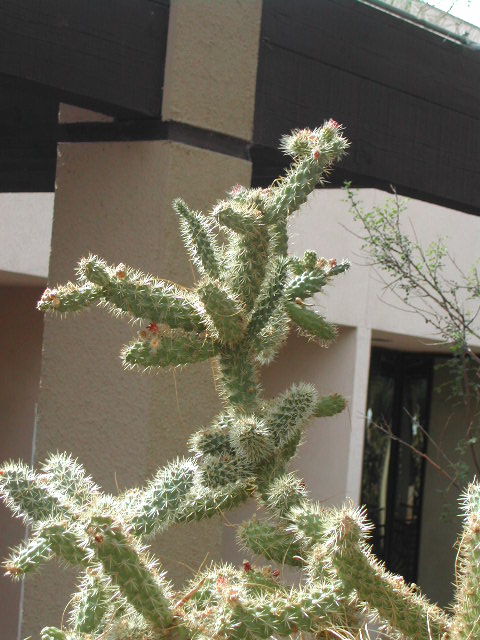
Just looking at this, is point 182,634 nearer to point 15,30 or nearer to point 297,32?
point 15,30

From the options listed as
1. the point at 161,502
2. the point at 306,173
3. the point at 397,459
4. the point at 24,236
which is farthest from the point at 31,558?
the point at 397,459

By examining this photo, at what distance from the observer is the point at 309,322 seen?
7.45 feet

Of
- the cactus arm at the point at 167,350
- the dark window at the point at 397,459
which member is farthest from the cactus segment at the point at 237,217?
the dark window at the point at 397,459

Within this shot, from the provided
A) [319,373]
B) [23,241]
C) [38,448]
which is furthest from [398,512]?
[38,448]

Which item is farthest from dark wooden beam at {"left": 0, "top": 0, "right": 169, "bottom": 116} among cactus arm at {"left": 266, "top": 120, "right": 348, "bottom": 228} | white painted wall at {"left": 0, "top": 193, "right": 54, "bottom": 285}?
white painted wall at {"left": 0, "top": 193, "right": 54, "bottom": 285}

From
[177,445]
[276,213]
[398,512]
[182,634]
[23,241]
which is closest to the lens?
[182,634]

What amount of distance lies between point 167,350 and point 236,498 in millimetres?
340

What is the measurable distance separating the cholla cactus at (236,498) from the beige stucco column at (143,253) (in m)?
0.60

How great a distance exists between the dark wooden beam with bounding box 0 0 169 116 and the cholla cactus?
0.69 m

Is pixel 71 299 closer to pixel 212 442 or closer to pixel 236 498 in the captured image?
pixel 212 442

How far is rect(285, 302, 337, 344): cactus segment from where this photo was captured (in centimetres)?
224

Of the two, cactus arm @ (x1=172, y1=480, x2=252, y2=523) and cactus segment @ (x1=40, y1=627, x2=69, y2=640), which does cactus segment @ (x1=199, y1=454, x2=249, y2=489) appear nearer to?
cactus arm @ (x1=172, y1=480, x2=252, y2=523)

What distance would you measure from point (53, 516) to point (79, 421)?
1.17 meters

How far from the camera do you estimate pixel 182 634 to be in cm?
175
